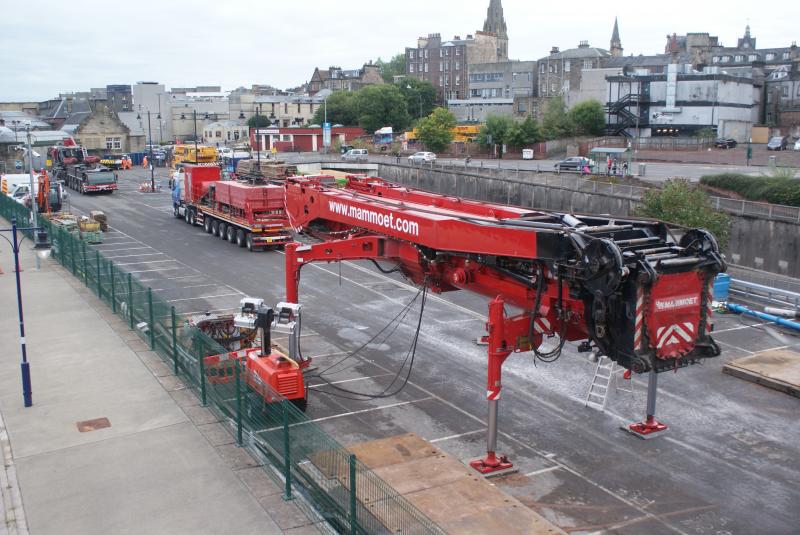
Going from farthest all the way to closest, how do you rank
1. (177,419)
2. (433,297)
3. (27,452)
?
(433,297)
(177,419)
(27,452)

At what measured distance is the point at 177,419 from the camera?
49.0 ft

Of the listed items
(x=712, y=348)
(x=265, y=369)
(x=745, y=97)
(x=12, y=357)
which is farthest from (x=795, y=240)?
(x=745, y=97)

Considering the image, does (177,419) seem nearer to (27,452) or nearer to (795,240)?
(27,452)

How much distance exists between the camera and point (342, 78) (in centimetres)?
17538

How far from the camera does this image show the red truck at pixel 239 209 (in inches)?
1478

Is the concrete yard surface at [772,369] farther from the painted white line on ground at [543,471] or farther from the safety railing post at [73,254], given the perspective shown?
the safety railing post at [73,254]

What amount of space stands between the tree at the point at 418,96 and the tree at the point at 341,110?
1118cm

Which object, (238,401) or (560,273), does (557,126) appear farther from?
(238,401)

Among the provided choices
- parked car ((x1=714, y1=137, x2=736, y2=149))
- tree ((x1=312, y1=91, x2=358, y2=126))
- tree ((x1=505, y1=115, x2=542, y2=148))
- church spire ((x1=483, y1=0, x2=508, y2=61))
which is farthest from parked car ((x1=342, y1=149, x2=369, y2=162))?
church spire ((x1=483, y1=0, x2=508, y2=61))

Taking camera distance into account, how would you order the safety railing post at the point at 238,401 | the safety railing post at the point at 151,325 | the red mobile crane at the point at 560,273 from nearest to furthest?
the red mobile crane at the point at 560,273, the safety railing post at the point at 238,401, the safety railing post at the point at 151,325

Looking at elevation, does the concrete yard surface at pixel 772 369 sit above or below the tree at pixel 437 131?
below

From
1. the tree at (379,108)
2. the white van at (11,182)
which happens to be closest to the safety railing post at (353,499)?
the white van at (11,182)

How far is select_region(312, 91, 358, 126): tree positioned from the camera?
116 meters

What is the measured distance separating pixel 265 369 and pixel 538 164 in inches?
2309
